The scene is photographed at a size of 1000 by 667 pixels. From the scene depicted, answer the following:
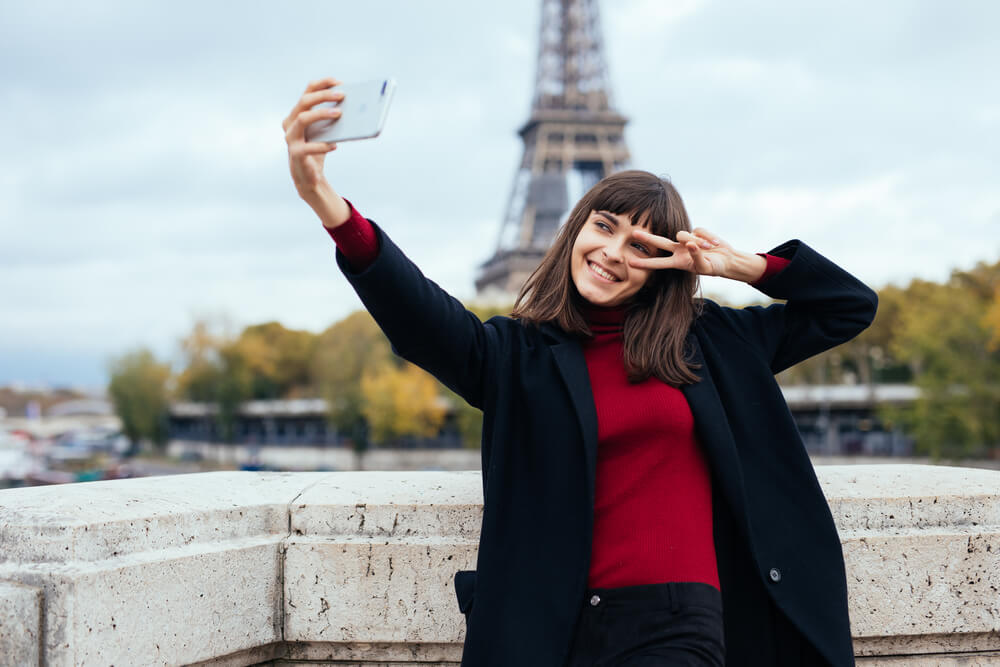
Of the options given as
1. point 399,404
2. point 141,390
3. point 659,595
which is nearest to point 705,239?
point 659,595

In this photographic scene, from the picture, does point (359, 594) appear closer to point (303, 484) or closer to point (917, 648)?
point (303, 484)

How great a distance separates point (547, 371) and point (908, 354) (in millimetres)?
36963

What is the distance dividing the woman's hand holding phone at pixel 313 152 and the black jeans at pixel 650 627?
3.90 ft

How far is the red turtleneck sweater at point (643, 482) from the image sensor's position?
2.28 meters

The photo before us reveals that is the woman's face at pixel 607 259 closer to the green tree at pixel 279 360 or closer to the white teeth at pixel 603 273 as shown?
the white teeth at pixel 603 273

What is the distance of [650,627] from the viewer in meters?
2.21

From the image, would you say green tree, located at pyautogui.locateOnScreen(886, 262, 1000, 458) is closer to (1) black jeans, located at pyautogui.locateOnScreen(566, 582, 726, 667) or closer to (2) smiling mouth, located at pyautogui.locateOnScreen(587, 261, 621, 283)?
(2) smiling mouth, located at pyautogui.locateOnScreen(587, 261, 621, 283)

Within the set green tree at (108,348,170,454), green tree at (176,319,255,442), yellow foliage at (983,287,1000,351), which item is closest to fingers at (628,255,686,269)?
yellow foliage at (983,287,1000,351)

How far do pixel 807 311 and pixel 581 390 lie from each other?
97cm

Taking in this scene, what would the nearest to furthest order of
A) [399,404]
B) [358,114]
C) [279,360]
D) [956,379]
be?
[358,114], [956,379], [399,404], [279,360]

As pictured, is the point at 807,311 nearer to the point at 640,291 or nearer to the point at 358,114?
the point at 640,291

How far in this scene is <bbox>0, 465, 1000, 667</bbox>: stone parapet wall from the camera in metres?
2.78

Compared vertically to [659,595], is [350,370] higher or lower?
higher

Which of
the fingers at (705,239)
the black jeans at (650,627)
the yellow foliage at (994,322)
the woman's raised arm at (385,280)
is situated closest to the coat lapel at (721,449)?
the black jeans at (650,627)
